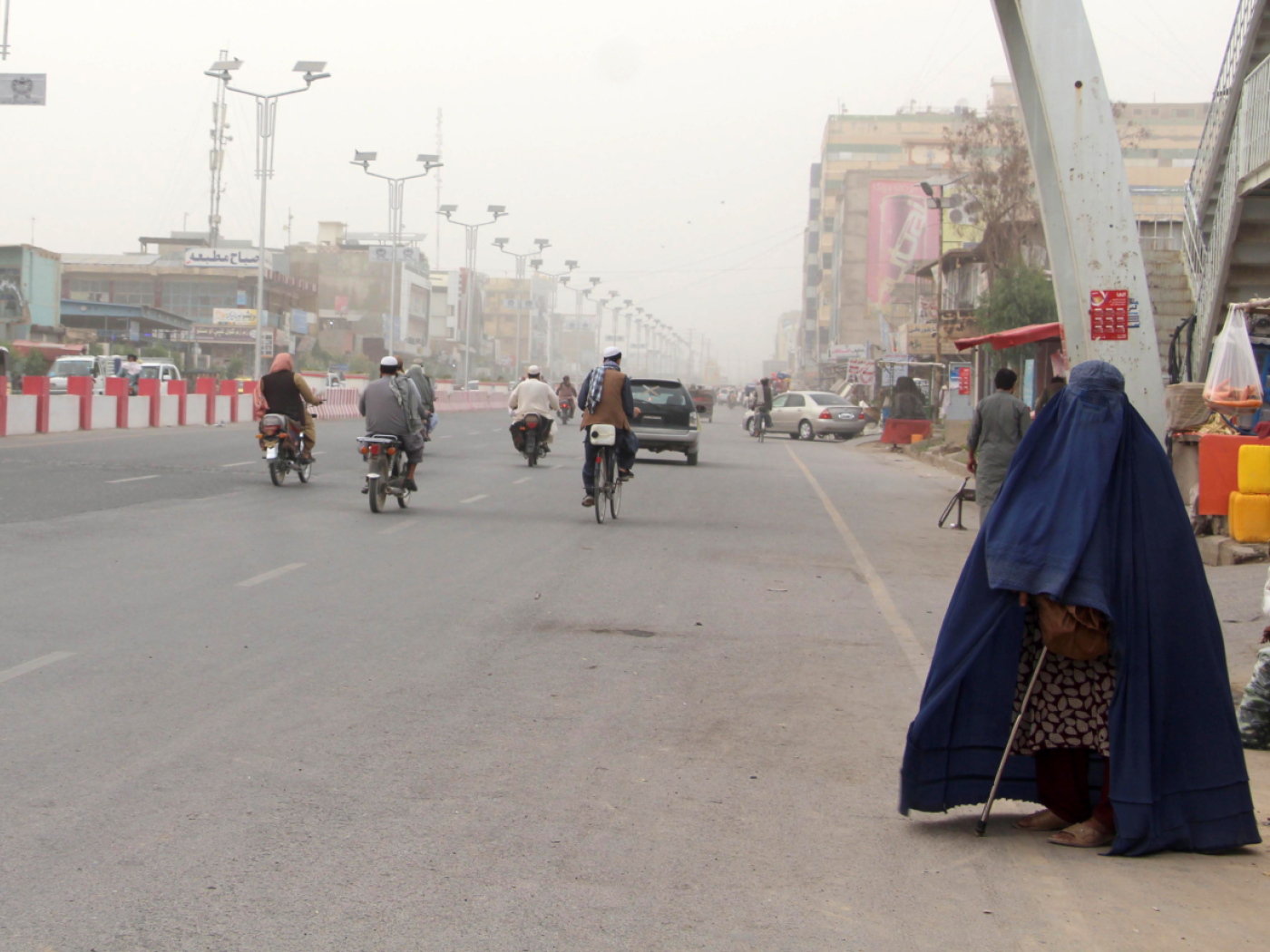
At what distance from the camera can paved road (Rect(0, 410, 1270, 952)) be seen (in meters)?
4.03

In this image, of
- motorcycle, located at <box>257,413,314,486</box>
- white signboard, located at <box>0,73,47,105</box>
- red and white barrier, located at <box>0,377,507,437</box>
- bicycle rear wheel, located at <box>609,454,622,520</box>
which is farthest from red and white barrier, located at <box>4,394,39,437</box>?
bicycle rear wheel, located at <box>609,454,622,520</box>

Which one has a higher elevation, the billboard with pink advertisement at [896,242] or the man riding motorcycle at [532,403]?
the billboard with pink advertisement at [896,242]

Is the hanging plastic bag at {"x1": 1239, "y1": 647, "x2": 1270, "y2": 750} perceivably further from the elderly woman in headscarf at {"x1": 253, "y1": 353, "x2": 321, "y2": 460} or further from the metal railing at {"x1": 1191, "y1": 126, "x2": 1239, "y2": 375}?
the elderly woman in headscarf at {"x1": 253, "y1": 353, "x2": 321, "y2": 460}

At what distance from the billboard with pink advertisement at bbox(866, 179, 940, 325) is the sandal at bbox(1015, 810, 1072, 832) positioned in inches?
3733

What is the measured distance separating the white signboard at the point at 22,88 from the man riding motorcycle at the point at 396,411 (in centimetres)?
1643

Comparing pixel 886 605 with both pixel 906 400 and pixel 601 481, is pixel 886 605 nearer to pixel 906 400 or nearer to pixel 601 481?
pixel 601 481

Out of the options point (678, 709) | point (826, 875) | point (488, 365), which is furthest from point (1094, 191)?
point (488, 365)

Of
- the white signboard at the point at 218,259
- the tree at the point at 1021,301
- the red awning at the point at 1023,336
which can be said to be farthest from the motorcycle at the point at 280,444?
the white signboard at the point at 218,259

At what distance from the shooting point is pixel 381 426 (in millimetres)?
15984

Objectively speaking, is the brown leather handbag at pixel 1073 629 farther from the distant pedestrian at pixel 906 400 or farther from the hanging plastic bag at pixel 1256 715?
the distant pedestrian at pixel 906 400

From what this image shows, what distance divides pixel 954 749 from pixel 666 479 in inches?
757

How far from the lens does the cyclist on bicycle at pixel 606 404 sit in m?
15.6

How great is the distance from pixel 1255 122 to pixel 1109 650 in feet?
42.0

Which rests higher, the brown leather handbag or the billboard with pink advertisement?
the billboard with pink advertisement
